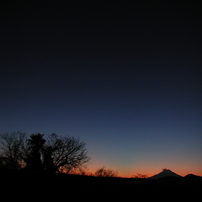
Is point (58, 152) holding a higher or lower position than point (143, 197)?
higher

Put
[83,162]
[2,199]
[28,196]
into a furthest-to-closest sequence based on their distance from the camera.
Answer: [83,162] < [28,196] < [2,199]

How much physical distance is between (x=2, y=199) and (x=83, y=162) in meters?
27.8

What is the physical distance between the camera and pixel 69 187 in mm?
8023

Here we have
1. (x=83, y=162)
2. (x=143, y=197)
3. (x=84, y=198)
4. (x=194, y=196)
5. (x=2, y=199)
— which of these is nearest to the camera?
(x=2, y=199)

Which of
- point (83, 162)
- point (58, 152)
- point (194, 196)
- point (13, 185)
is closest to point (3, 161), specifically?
point (58, 152)

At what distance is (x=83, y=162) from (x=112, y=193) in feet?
85.1

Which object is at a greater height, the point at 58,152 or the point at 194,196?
the point at 58,152

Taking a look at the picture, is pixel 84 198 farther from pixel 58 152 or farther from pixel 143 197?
pixel 58 152

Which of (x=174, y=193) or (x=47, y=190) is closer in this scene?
(x=47, y=190)

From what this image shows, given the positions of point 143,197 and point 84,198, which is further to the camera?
point 143,197

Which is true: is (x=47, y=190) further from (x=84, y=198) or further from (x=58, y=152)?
(x=58, y=152)

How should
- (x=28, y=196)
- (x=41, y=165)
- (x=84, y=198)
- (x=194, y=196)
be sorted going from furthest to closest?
(x=41, y=165)
(x=194, y=196)
(x=84, y=198)
(x=28, y=196)

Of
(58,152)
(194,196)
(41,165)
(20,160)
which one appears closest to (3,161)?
(20,160)

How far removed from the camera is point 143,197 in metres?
7.75
